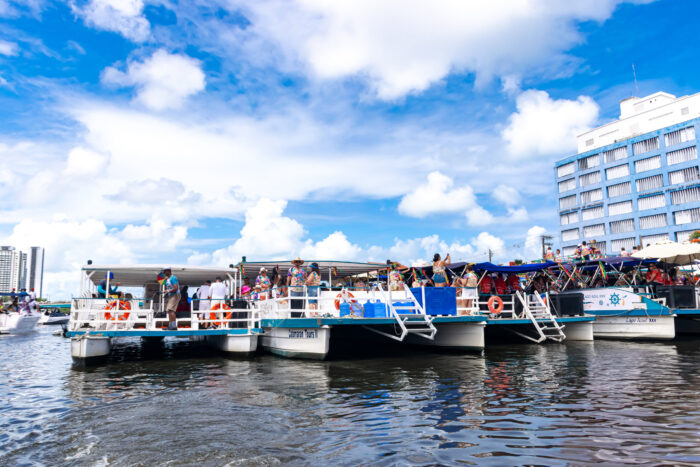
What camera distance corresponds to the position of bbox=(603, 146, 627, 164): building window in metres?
67.2

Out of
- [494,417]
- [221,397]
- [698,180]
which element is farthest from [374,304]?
[698,180]

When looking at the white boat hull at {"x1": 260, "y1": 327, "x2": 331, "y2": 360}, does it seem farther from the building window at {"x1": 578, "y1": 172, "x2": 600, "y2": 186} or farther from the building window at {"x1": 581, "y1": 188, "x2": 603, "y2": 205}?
the building window at {"x1": 578, "y1": 172, "x2": 600, "y2": 186}

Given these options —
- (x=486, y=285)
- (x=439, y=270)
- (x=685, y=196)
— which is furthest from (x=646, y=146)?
(x=439, y=270)

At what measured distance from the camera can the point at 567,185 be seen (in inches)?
2948

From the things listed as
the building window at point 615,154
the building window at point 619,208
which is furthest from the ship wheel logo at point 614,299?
the building window at point 615,154

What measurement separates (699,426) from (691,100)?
2788 inches

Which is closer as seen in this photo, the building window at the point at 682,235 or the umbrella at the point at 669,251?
the umbrella at the point at 669,251

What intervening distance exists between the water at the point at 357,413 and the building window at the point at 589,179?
206 ft

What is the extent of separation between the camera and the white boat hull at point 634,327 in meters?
20.1

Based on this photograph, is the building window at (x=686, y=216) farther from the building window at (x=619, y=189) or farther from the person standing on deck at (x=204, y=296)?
the person standing on deck at (x=204, y=296)

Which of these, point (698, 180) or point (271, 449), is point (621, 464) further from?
point (698, 180)

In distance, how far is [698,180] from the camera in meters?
58.4

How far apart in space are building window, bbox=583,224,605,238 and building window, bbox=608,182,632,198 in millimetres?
4542

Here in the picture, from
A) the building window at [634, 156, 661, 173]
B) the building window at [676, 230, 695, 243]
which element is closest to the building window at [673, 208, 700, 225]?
the building window at [676, 230, 695, 243]
